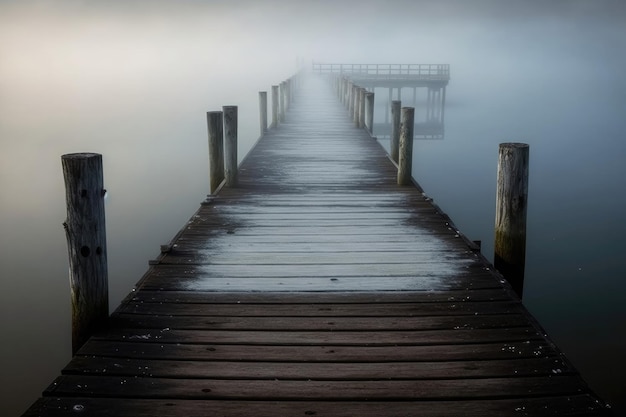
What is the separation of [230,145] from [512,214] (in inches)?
181

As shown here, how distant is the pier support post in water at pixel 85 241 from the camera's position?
3824mm

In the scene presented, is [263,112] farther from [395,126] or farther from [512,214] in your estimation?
[512,214]

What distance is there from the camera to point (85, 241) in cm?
388

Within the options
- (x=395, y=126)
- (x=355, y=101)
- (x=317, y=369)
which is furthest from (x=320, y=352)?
(x=355, y=101)

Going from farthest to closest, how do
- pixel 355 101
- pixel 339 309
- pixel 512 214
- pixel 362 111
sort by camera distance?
pixel 355 101, pixel 362 111, pixel 512 214, pixel 339 309

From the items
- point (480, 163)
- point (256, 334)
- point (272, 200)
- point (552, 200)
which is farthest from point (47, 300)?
point (480, 163)

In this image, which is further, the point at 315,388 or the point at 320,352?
the point at 320,352

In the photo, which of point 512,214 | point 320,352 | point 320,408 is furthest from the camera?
point 512,214

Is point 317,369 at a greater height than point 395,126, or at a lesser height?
lesser

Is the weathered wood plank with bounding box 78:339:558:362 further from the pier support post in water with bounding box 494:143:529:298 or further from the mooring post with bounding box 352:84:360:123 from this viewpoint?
the mooring post with bounding box 352:84:360:123

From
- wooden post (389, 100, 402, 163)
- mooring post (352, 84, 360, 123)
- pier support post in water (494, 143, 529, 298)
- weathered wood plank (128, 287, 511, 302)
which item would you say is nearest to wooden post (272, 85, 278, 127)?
mooring post (352, 84, 360, 123)

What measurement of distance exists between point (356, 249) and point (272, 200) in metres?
2.33

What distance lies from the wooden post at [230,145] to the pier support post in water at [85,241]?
467cm

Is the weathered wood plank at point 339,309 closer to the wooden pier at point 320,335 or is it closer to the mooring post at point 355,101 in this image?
the wooden pier at point 320,335
